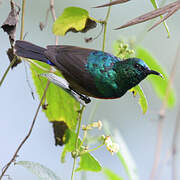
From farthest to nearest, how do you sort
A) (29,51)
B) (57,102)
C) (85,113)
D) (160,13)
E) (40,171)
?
1. (85,113)
2. (57,102)
3. (29,51)
4. (40,171)
5. (160,13)

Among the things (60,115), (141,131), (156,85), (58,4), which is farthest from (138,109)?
(60,115)

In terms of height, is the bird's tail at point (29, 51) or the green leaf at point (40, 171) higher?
the bird's tail at point (29, 51)

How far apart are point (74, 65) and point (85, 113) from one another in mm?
3341

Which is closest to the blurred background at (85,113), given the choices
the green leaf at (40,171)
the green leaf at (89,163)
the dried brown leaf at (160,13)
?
the green leaf at (89,163)

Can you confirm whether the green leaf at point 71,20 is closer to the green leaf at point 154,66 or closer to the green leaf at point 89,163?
the green leaf at point 154,66

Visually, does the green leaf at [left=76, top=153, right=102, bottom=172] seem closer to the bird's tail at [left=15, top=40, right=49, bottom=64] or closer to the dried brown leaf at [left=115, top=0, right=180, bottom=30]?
the bird's tail at [left=15, top=40, right=49, bottom=64]

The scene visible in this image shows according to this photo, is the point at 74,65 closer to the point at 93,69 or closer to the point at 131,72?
the point at 93,69

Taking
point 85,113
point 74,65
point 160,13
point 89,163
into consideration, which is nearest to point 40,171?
point 89,163

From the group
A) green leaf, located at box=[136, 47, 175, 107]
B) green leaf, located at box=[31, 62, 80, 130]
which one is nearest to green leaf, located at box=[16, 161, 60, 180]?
green leaf, located at box=[31, 62, 80, 130]

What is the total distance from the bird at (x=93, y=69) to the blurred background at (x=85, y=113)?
7.54ft

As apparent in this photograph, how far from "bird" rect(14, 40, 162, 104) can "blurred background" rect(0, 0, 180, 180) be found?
2.30 metres

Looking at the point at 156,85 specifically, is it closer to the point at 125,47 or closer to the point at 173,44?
the point at 125,47

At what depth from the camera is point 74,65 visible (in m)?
2.52

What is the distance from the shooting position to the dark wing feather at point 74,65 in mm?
2490
